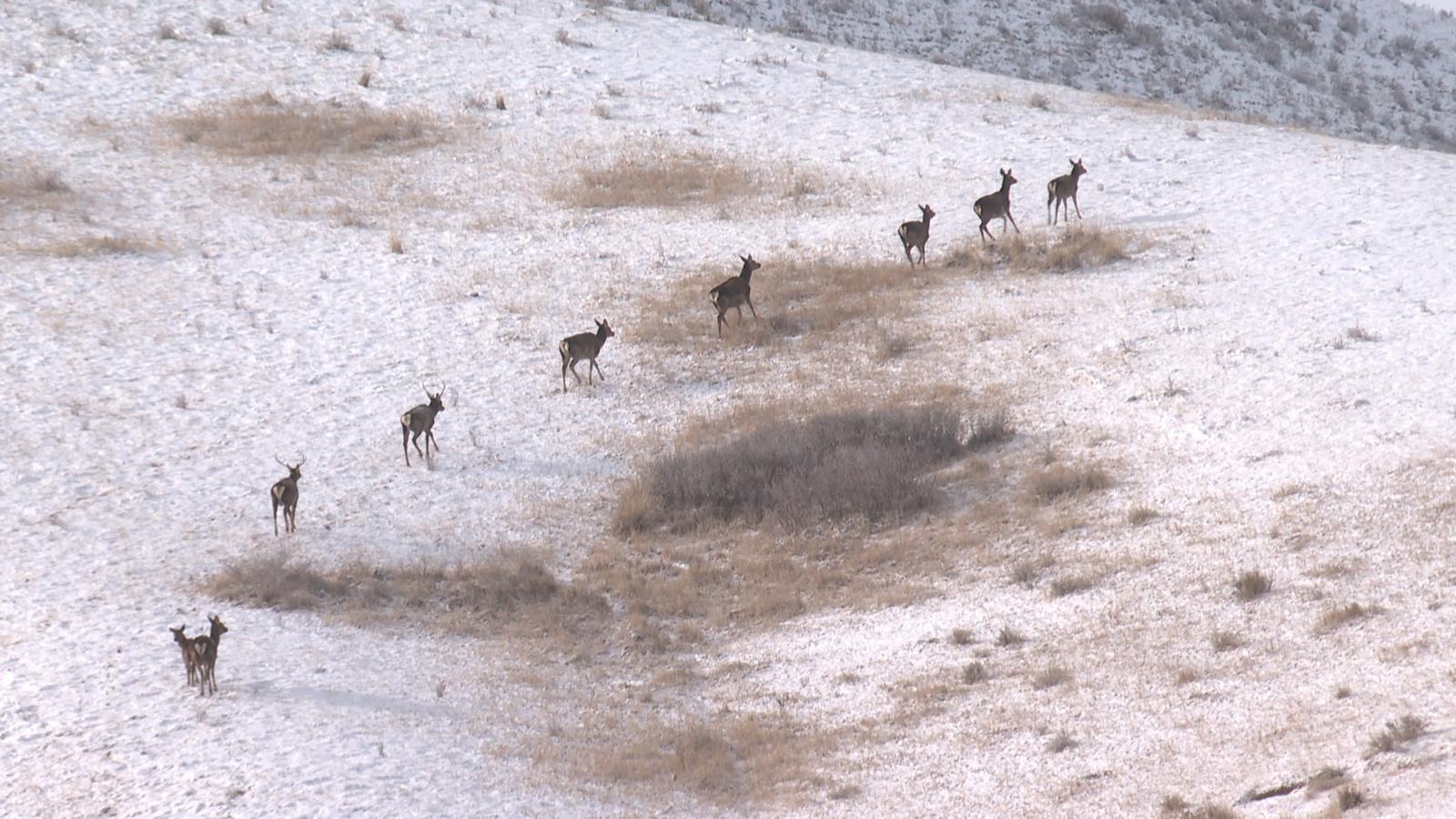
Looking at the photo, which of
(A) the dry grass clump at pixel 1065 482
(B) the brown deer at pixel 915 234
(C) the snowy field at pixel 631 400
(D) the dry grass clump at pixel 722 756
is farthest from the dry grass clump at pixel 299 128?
(D) the dry grass clump at pixel 722 756

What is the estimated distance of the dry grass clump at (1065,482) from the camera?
14016 mm

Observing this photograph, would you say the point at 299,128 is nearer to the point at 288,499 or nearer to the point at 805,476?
the point at 288,499

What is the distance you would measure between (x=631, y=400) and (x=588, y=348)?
876 millimetres

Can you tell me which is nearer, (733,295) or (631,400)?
Answer: (631,400)

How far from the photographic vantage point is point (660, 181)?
24.8 meters

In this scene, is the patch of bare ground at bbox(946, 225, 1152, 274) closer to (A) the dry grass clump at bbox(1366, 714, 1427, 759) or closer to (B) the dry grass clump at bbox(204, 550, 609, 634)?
(B) the dry grass clump at bbox(204, 550, 609, 634)

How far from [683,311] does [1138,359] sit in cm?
660

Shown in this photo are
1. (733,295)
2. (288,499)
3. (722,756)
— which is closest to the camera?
(722,756)

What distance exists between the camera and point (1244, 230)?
20516 mm

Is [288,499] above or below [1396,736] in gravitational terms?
above

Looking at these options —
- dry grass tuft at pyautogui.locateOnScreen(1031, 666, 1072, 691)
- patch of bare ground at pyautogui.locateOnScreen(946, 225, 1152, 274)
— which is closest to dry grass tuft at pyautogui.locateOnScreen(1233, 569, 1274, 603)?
dry grass tuft at pyautogui.locateOnScreen(1031, 666, 1072, 691)

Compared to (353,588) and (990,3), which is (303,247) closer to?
(353,588)

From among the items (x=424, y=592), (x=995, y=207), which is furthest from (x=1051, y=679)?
(x=995, y=207)

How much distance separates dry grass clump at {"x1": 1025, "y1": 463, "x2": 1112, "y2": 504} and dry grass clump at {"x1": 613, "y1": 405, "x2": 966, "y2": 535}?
110 centimetres
